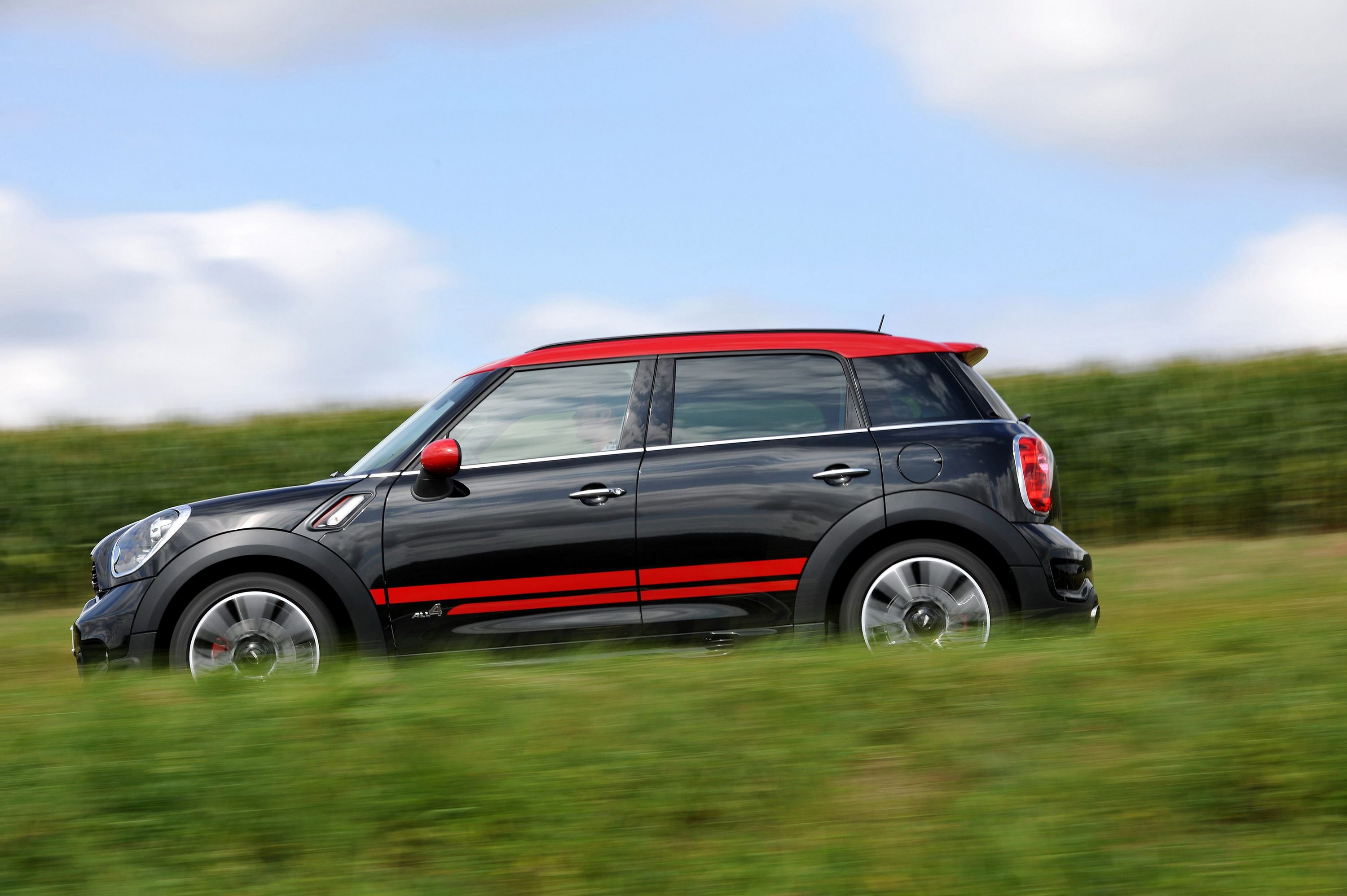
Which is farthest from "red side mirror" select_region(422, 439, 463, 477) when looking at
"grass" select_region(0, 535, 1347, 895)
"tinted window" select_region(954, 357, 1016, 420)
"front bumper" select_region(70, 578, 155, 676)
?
"tinted window" select_region(954, 357, 1016, 420)

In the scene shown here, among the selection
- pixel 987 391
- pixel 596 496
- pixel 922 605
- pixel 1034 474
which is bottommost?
pixel 922 605

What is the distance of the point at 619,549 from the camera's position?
508cm

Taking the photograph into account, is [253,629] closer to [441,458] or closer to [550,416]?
[441,458]

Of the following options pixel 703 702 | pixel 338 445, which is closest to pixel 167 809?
pixel 703 702

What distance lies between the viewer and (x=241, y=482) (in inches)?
461

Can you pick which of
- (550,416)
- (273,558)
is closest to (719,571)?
(550,416)

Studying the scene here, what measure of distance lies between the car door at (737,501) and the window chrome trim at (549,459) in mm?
107

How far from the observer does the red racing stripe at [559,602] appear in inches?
199

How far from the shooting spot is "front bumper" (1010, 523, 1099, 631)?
5.16 m

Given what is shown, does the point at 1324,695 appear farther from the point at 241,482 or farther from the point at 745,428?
the point at 241,482

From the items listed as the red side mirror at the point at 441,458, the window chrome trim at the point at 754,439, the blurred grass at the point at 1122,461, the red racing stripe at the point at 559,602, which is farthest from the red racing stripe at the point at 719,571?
the blurred grass at the point at 1122,461

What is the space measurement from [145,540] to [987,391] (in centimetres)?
377

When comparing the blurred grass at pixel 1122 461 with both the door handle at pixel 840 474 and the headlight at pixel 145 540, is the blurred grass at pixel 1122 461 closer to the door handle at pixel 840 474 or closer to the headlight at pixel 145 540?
the headlight at pixel 145 540

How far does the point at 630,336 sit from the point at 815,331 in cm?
85
